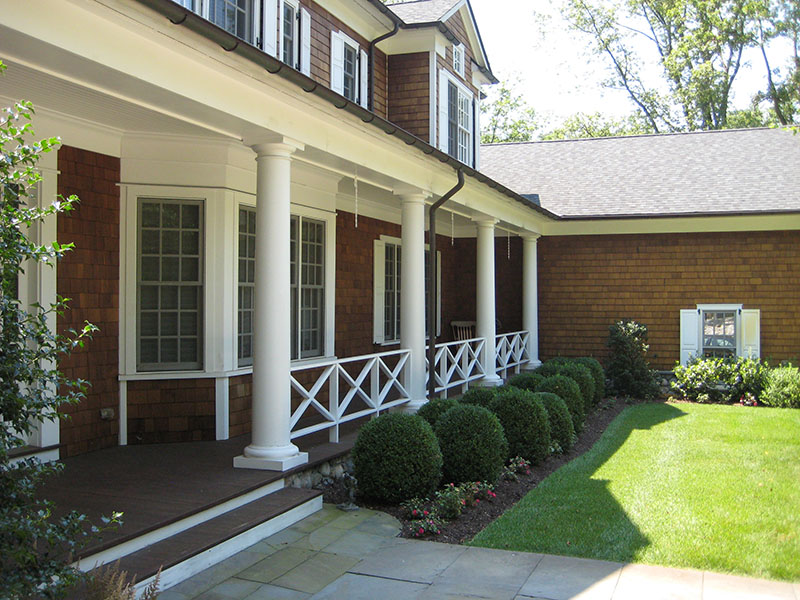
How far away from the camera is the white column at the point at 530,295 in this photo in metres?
15.6

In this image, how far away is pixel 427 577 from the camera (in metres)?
5.18

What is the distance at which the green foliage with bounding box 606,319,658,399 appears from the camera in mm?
14845

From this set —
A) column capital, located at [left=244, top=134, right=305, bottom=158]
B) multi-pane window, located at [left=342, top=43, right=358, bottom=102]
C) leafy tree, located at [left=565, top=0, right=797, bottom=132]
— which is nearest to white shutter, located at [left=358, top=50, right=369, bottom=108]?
multi-pane window, located at [left=342, top=43, right=358, bottom=102]

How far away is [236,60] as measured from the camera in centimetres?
558

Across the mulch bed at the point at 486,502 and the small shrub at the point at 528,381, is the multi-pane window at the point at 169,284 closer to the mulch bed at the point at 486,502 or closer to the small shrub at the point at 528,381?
the mulch bed at the point at 486,502

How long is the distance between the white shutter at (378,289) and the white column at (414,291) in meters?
2.64

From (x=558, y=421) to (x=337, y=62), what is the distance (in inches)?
228

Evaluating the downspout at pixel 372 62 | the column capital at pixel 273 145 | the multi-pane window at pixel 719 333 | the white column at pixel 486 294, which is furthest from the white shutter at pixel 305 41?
the multi-pane window at pixel 719 333

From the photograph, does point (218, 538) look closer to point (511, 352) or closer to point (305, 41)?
point (305, 41)

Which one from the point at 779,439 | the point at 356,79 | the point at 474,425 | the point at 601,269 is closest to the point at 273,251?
the point at 474,425

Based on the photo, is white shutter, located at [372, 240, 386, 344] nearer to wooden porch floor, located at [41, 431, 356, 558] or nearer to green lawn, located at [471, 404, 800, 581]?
green lawn, located at [471, 404, 800, 581]

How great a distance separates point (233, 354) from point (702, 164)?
13.1 m

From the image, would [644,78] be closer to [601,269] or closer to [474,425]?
[601,269]

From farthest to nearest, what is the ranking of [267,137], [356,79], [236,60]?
[356,79] < [267,137] < [236,60]
